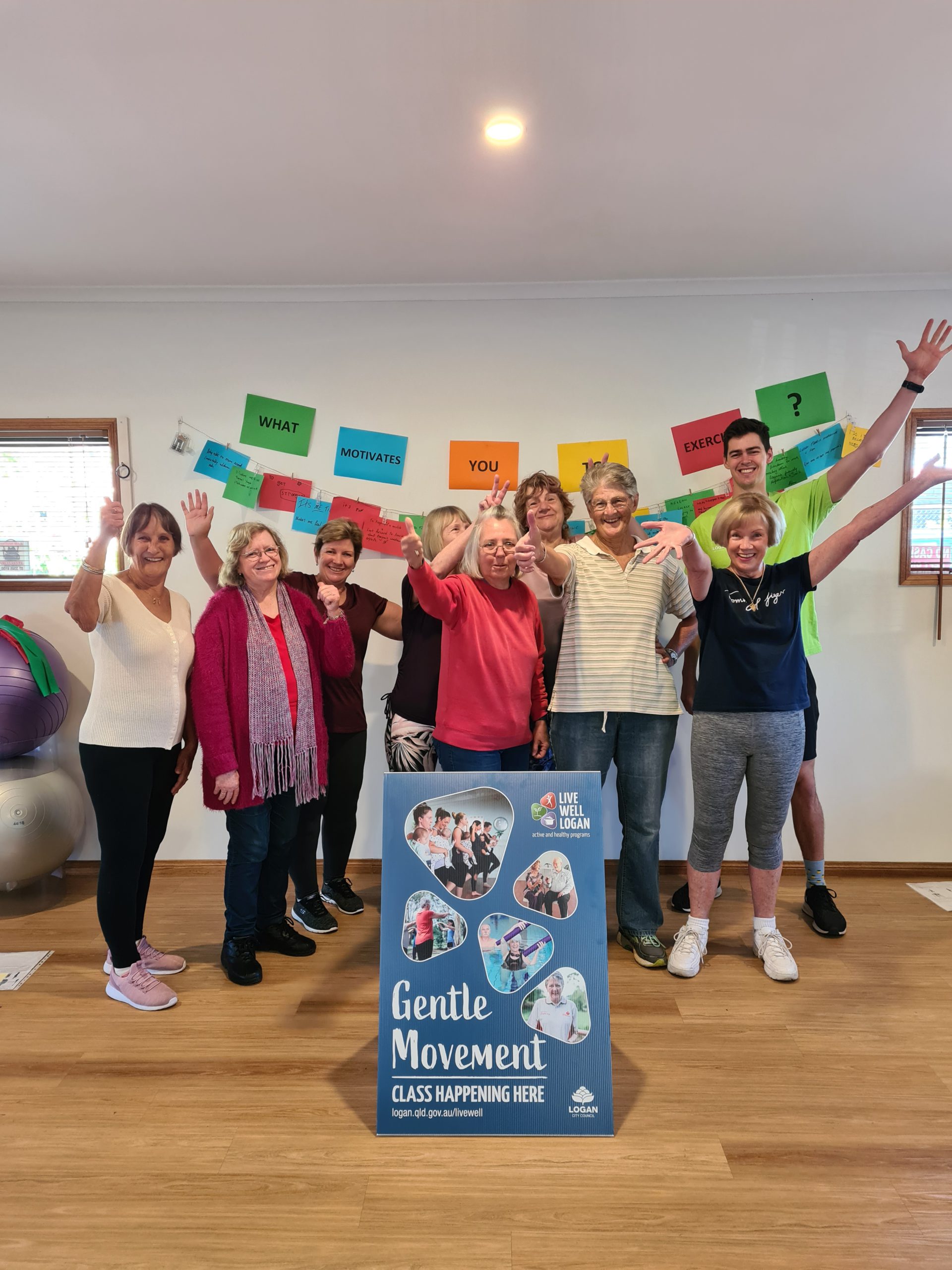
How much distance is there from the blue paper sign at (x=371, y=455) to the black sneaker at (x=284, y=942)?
1819mm

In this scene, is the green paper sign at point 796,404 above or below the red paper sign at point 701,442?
above

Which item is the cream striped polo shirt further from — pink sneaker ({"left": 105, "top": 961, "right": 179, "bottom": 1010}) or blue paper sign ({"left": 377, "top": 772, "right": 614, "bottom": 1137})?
pink sneaker ({"left": 105, "top": 961, "right": 179, "bottom": 1010})

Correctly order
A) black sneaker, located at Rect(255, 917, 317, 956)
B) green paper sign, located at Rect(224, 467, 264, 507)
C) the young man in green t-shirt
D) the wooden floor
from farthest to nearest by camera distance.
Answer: green paper sign, located at Rect(224, 467, 264, 507) < the young man in green t-shirt < black sneaker, located at Rect(255, 917, 317, 956) < the wooden floor

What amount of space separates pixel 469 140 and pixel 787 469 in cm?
184

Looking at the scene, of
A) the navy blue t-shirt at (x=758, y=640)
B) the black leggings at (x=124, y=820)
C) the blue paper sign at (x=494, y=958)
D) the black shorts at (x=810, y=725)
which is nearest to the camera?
the blue paper sign at (x=494, y=958)

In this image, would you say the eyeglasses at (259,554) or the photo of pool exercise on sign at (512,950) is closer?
the photo of pool exercise on sign at (512,950)

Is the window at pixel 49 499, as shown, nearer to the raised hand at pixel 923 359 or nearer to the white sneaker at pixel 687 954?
the white sneaker at pixel 687 954

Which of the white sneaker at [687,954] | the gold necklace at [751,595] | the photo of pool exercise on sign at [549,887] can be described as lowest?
the white sneaker at [687,954]

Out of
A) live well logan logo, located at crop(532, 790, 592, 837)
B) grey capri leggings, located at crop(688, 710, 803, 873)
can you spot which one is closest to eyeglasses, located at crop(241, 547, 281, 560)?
live well logan logo, located at crop(532, 790, 592, 837)

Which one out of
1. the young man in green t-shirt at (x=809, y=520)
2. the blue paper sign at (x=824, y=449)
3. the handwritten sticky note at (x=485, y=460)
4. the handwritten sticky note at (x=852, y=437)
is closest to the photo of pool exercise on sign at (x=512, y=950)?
the young man in green t-shirt at (x=809, y=520)

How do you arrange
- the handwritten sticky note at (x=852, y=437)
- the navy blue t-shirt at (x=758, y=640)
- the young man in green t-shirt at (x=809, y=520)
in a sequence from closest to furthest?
the navy blue t-shirt at (x=758, y=640) < the young man in green t-shirt at (x=809, y=520) < the handwritten sticky note at (x=852, y=437)

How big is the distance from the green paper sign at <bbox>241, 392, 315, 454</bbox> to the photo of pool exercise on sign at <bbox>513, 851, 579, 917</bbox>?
2260mm

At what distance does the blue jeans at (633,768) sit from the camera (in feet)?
8.07

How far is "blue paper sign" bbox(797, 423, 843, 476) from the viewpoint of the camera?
3.30 m
